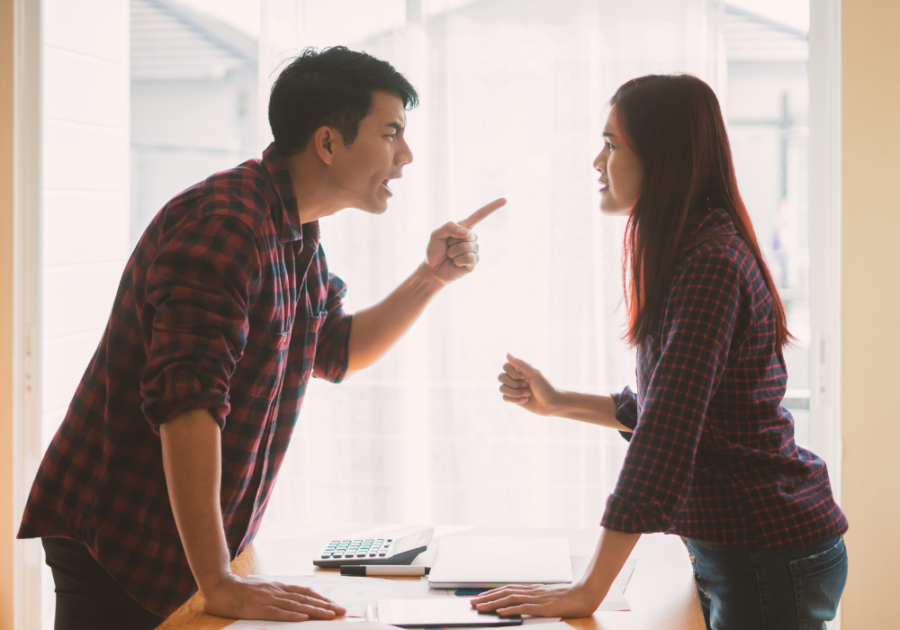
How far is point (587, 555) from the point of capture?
47.8 inches

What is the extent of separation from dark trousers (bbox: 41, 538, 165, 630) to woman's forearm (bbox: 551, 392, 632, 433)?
2.64ft

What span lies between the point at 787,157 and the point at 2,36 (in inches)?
98.3

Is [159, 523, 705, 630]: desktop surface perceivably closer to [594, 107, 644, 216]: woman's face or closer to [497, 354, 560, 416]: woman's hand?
[497, 354, 560, 416]: woman's hand

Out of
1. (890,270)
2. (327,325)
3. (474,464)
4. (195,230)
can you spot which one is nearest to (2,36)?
(327,325)

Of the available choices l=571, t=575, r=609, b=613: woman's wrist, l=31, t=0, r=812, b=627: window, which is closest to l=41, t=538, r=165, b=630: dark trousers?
l=571, t=575, r=609, b=613: woman's wrist

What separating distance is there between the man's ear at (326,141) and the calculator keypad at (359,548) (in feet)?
2.25

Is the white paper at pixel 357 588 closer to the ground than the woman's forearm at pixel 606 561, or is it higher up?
closer to the ground

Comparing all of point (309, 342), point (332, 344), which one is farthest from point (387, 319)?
point (309, 342)

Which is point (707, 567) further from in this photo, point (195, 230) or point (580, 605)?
point (195, 230)

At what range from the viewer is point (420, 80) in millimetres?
2281

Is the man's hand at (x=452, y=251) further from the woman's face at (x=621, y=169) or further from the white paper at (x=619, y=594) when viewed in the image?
the white paper at (x=619, y=594)

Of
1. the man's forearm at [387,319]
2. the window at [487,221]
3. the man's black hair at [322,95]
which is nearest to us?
the man's black hair at [322,95]

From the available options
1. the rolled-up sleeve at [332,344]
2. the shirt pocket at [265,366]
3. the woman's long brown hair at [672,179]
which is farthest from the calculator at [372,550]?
the woman's long brown hair at [672,179]

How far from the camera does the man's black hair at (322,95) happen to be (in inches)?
51.6
